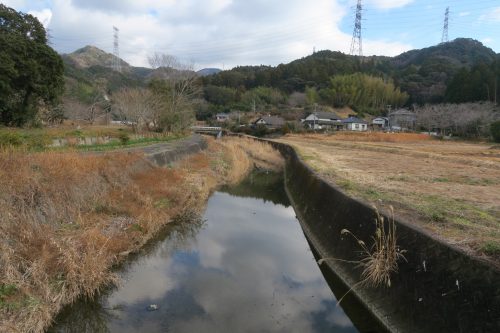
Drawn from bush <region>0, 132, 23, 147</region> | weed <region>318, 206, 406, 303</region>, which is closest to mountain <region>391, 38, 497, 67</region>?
bush <region>0, 132, 23, 147</region>

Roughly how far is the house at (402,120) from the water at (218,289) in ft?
224

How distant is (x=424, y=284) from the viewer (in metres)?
6.02

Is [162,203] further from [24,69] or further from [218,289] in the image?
[24,69]

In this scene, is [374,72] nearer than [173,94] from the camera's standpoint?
No

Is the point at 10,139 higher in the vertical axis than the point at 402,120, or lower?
higher

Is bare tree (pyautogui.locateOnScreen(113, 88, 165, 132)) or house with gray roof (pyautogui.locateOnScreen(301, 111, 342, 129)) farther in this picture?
house with gray roof (pyautogui.locateOnScreen(301, 111, 342, 129))

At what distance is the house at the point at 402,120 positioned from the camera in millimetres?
73944

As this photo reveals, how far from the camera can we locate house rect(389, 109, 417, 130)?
73944 mm

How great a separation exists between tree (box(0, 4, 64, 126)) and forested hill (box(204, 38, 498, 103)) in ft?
288

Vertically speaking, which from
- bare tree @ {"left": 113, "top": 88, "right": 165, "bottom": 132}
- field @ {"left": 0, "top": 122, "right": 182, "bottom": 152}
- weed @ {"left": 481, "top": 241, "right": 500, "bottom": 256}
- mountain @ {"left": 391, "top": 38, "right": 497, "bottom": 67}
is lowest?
weed @ {"left": 481, "top": 241, "right": 500, "bottom": 256}

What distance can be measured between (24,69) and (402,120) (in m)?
68.8

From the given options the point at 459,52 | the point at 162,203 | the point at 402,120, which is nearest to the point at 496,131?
the point at 402,120

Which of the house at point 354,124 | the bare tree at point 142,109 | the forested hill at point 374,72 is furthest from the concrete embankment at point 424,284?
the forested hill at point 374,72

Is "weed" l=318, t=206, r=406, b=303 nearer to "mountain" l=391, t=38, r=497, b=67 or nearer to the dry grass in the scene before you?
the dry grass
